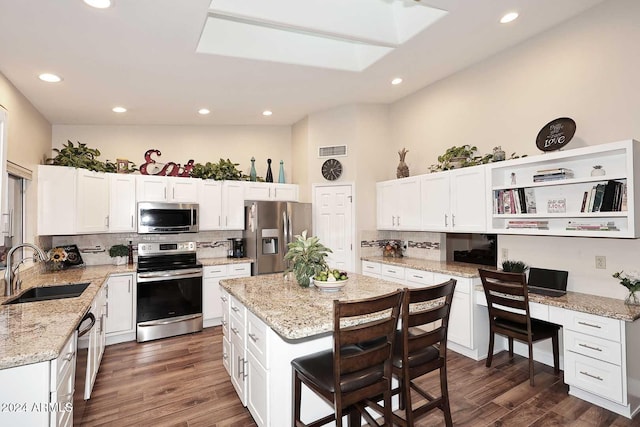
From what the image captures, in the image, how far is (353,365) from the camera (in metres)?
1.68

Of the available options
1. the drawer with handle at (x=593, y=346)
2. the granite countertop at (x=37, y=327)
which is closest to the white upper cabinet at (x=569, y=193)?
the drawer with handle at (x=593, y=346)

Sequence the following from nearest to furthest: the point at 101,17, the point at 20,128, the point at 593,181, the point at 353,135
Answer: the point at 101,17
the point at 593,181
the point at 20,128
the point at 353,135

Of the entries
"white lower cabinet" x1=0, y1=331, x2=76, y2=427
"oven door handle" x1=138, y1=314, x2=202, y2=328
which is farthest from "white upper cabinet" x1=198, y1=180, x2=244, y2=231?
"white lower cabinet" x1=0, y1=331, x2=76, y2=427

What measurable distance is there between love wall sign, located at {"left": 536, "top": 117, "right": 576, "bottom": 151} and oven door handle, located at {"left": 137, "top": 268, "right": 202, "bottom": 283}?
4.28 metres

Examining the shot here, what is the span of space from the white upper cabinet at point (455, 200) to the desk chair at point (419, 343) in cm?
187

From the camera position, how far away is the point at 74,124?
4.69 meters

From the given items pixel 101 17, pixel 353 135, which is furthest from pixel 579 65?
pixel 101 17

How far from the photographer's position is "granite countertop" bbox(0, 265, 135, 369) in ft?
5.01

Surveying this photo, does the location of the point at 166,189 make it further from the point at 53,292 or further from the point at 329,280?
the point at 329,280

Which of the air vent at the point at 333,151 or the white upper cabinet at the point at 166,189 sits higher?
the air vent at the point at 333,151

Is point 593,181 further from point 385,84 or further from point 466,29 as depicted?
point 385,84

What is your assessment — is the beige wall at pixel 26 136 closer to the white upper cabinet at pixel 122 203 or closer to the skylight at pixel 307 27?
the white upper cabinet at pixel 122 203

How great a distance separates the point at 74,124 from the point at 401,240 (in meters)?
5.14

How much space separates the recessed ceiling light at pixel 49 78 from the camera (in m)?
3.15
